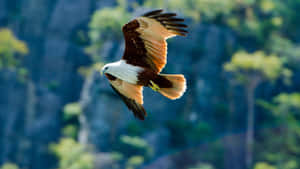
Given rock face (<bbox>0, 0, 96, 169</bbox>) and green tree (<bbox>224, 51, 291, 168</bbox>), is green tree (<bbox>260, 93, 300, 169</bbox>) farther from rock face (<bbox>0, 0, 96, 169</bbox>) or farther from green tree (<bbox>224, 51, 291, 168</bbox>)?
rock face (<bbox>0, 0, 96, 169</bbox>)

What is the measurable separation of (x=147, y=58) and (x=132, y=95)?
0.75ft

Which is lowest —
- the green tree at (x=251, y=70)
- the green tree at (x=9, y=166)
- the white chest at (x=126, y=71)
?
the white chest at (x=126, y=71)

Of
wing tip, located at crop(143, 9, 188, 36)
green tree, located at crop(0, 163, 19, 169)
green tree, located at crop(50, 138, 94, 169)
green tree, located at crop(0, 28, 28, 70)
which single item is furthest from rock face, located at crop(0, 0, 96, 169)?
wing tip, located at crop(143, 9, 188, 36)

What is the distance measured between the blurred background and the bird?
693cm

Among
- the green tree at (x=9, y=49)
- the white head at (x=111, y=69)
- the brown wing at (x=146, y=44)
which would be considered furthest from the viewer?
the green tree at (x=9, y=49)

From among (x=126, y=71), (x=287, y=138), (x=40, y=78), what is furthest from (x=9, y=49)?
(x=126, y=71)

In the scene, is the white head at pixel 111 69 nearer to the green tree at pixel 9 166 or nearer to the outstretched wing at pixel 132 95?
the outstretched wing at pixel 132 95

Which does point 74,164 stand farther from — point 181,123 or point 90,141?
point 181,123

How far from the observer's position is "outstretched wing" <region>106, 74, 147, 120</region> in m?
1.71

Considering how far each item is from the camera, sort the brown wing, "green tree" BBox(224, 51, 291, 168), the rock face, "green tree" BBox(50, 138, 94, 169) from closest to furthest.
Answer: the brown wing < "green tree" BBox(50, 138, 94, 169) < "green tree" BBox(224, 51, 291, 168) < the rock face

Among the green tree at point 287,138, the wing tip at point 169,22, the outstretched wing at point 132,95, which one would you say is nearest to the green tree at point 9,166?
the green tree at point 287,138

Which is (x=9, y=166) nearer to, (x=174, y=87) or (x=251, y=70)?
(x=251, y=70)

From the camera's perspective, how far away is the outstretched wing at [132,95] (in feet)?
5.62

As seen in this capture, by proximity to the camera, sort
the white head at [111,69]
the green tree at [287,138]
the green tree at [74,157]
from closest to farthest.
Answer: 1. the white head at [111,69]
2. the green tree at [74,157]
3. the green tree at [287,138]
